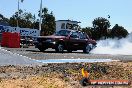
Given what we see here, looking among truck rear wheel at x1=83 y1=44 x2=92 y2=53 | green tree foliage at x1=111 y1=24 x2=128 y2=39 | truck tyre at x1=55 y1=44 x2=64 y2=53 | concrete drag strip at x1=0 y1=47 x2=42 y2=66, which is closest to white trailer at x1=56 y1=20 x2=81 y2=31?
truck rear wheel at x1=83 y1=44 x2=92 y2=53

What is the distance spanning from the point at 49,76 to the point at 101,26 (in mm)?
64089

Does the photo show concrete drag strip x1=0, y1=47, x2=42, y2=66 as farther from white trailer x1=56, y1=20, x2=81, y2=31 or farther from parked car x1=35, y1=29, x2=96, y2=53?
white trailer x1=56, y1=20, x2=81, y2=31

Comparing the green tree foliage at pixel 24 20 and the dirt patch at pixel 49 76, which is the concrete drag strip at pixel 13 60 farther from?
the green tree foliage at pixel 24 20

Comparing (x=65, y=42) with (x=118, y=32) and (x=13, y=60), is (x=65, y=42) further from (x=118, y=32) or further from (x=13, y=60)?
(x=118, y=32)

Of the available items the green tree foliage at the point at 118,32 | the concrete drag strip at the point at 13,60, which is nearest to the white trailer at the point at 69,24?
the concrete drag strip at the point at 13,60

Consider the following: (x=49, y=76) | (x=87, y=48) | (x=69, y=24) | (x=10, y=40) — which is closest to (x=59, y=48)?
(x=87, y=48)

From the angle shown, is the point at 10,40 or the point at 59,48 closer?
the point at 59,48

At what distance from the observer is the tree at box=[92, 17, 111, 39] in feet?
226

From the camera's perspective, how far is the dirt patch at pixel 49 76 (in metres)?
9.13

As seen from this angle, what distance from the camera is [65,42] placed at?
78.9ft

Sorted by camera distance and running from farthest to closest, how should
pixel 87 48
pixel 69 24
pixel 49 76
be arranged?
pixel 69 24 → pixel 87 48 → pixel 49 76

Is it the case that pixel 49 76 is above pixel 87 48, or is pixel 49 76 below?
below

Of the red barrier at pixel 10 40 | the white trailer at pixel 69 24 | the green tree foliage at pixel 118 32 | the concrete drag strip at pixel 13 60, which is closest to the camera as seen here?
the concrete drag strip at pixel 13 60

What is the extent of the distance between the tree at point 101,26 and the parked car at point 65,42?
41.0 metres
